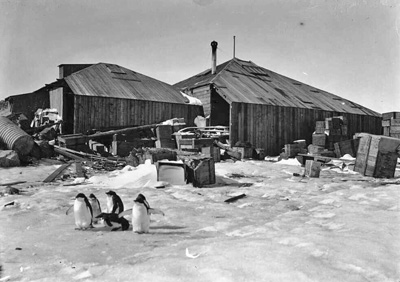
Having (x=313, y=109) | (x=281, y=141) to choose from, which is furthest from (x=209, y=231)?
(x=313, y=109)

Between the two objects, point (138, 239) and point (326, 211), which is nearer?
point (138, 239)

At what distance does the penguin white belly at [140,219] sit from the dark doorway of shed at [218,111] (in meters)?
17.8

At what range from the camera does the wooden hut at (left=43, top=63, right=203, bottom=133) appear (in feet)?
60.4

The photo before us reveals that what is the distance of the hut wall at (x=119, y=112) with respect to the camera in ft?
59.5

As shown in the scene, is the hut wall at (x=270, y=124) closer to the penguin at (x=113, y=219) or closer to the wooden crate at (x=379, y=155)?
the wooden crate at (x=379, y=155)

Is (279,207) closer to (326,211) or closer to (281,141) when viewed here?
(326,211)

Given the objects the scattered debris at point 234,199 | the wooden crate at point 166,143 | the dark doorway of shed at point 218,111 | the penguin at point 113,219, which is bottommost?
the scattered debris at point 234,199

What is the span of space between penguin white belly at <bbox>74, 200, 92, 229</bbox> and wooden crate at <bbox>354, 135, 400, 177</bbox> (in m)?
9.01

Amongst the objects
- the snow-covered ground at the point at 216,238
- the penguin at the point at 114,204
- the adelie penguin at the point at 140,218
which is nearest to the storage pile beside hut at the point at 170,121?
the snow-covered ground at the point at 216,238

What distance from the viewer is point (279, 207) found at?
20.7 ft

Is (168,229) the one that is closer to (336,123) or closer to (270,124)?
(270,124)

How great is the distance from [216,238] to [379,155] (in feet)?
26.7

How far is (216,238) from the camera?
4.07m

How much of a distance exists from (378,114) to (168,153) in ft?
85.7
